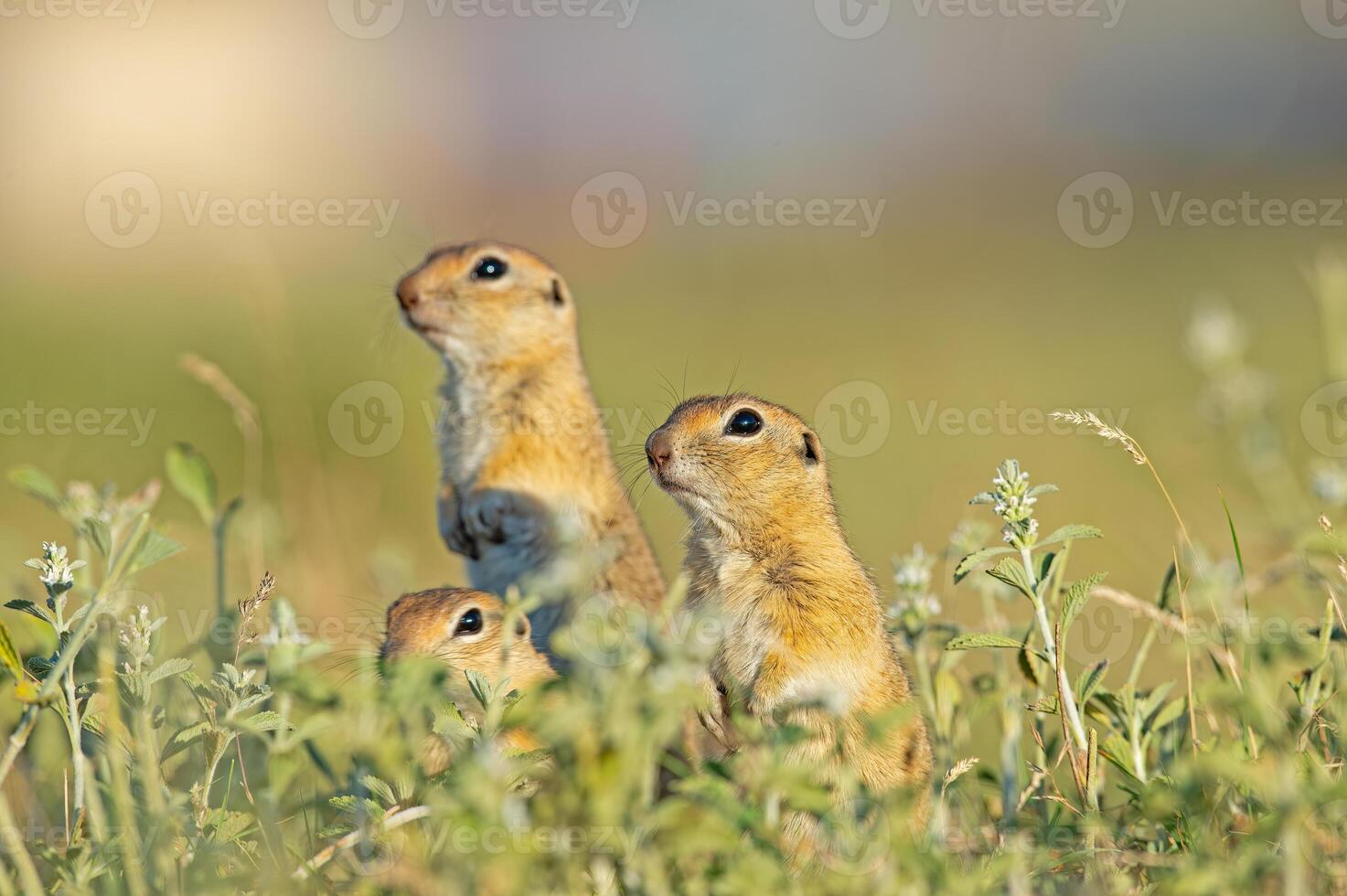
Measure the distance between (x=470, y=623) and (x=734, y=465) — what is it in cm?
87

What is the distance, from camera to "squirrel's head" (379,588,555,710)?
3.58 meters

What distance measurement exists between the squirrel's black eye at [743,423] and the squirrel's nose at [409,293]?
70.1 inches

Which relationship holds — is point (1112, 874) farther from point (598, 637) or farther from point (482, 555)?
point (482, 555)

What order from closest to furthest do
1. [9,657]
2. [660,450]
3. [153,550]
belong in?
[9,657] → [153,550] → [660,450]

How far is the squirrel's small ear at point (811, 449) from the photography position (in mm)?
4121

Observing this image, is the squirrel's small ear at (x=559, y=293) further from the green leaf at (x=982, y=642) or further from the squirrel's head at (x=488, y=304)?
→ the green leaf at (x=982, y=642)

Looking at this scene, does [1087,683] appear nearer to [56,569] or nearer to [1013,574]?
[1013,574]

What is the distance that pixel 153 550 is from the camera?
9.23ft

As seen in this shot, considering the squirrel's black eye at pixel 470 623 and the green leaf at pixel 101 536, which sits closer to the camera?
the green leaf at pixel 101 536

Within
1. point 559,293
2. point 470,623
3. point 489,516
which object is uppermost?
point 559,293

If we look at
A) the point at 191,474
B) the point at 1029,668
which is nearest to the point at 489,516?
the point at 191,474

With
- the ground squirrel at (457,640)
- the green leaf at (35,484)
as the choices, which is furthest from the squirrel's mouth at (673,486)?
the green leaf at (35,484)

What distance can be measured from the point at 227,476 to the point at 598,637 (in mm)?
8023

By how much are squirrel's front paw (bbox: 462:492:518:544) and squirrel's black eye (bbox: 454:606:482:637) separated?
1.50 m
